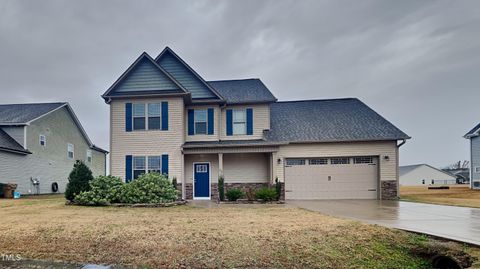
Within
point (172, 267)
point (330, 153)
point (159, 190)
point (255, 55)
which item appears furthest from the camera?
point (255, 55)

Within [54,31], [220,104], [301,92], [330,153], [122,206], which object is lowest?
[122,206]

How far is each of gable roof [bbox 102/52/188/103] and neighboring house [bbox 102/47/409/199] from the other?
5 cm

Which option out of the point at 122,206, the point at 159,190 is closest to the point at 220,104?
the point at 159,190

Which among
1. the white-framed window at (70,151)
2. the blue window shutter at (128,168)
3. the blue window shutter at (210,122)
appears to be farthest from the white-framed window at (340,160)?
the white-framed window at (70,151)

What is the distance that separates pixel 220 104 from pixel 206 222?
31.9ft

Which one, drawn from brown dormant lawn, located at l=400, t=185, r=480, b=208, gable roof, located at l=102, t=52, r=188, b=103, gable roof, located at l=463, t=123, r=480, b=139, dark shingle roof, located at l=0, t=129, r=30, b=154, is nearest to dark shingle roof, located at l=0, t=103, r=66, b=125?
dark shingle roof, located at l=0, t=129, r=30, b=154

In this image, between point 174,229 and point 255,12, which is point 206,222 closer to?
point 174,229

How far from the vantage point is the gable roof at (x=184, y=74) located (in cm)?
1717

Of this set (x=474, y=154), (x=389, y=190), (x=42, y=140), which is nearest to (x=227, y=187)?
(x=389, y=190)

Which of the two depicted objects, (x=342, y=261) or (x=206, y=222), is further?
(x=206, y=222)

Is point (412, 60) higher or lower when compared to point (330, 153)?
higher

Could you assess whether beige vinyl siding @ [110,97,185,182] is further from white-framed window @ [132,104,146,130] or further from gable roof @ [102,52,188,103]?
gable roof @ [102,52,188,103]

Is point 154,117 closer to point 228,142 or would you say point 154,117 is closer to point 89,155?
point 228,142

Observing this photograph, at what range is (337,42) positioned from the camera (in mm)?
19000
